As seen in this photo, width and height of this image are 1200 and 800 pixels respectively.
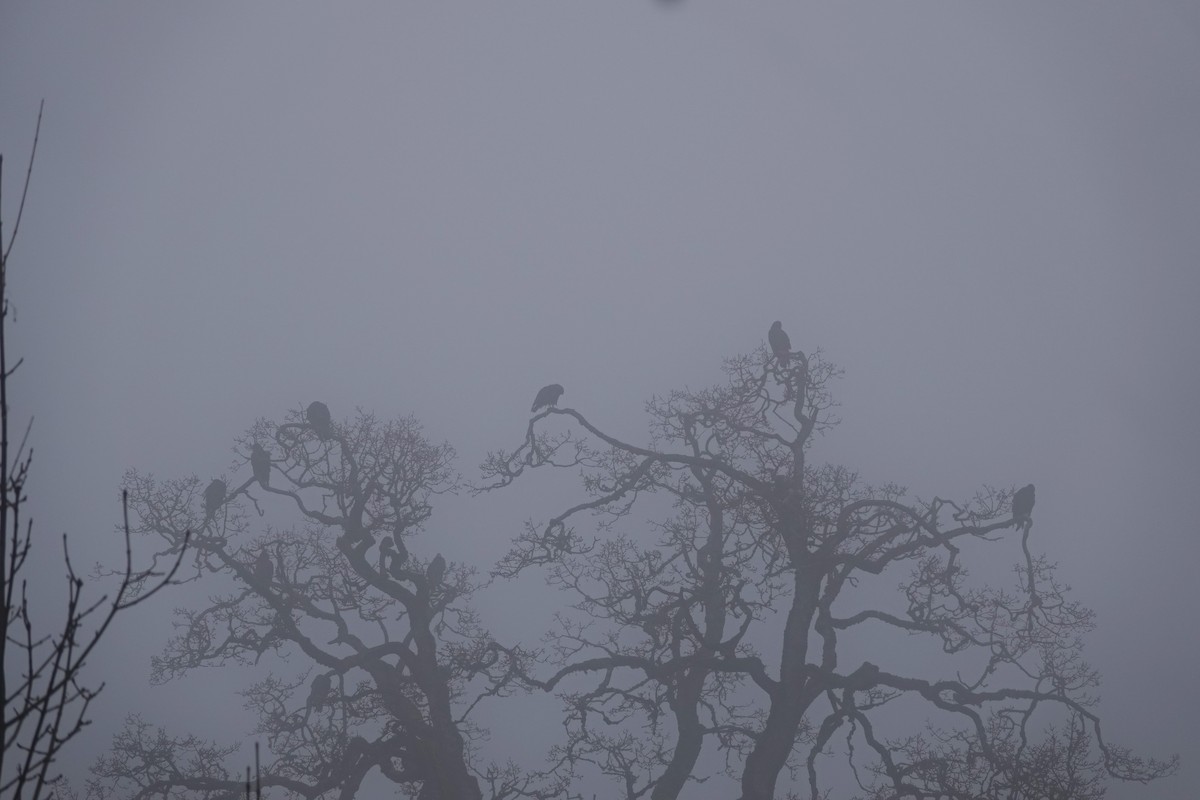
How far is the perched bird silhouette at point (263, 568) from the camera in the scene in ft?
37.7

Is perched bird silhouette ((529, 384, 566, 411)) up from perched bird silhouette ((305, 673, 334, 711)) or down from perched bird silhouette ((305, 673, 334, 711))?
up

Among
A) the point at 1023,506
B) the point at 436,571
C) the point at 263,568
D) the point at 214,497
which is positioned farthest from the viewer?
the point at 436,571

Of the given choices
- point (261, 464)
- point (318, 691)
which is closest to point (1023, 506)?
point (318, 691)

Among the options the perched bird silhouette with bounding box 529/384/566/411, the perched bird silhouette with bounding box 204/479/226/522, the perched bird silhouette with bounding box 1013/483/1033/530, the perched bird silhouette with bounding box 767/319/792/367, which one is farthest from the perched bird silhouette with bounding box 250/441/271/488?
the perched bird silhouette with bounding box 1013/483/1033/530

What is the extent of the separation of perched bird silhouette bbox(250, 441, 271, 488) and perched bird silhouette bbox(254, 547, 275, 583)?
983 millimetres

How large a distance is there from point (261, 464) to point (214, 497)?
78 centimetres

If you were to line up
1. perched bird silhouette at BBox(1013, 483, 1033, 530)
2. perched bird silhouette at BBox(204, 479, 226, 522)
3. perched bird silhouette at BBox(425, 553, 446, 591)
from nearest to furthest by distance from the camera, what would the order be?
1. perched bird silhouette at BBox(1013, 483, 1033, 530)
2. perched bird silhouette at BBox(204, 479, 226, 522)
3. perched bird silhouette at BBox(425, 553, 446, 591)

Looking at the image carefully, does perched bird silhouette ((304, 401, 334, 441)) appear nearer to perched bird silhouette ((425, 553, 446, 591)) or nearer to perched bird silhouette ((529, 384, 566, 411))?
perched bird silhouette ((425, 553, 446, 591))

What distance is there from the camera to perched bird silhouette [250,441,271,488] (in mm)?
12109

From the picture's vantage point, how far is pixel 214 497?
12078mm

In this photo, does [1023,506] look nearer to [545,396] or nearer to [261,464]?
[545,396]

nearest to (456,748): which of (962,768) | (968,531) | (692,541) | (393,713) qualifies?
(393,713)

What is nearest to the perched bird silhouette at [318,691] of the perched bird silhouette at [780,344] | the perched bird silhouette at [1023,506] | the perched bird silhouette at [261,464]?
the perched bird silhouette at [261,464]

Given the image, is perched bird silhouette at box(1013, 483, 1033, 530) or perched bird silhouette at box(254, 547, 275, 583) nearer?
perched bird silhouette at box(1013, 483, 1033, 530)
